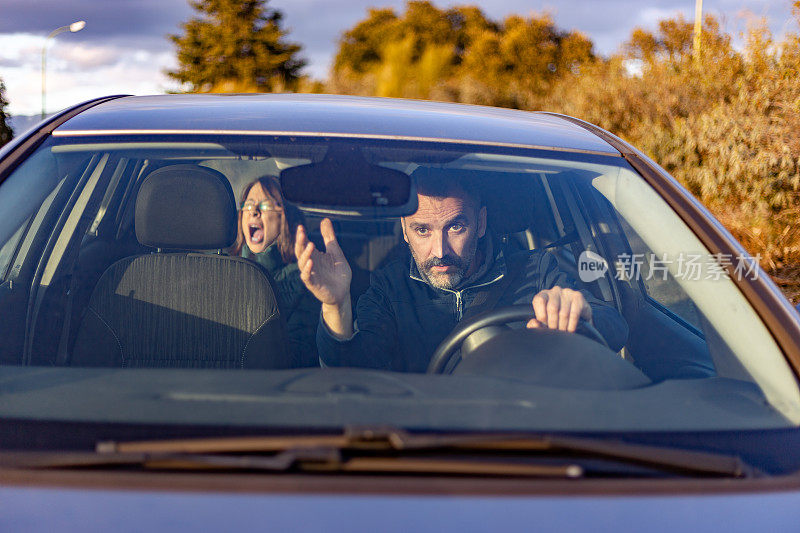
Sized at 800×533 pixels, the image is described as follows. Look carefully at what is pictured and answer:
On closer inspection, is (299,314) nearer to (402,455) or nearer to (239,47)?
(402,455)

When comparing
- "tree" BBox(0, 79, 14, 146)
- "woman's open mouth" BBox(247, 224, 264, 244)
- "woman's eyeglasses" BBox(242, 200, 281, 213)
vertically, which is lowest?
"woman's open mouth" BBox(247, 224, 264, 244)

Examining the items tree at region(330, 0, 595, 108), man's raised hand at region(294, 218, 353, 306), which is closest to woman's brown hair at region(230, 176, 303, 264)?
man's raised hand at region(294, 218, 353, 306)

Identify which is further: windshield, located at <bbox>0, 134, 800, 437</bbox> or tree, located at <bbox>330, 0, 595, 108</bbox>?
tree, located at <bbox>330, 0, 595, 108</bbox>

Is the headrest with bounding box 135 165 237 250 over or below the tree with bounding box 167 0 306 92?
below

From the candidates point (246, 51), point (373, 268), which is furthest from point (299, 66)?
point (373, 268)

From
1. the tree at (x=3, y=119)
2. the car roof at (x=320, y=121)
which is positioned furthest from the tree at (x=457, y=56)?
the car roof at (x=320, y=121)

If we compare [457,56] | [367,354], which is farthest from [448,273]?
[457,56]

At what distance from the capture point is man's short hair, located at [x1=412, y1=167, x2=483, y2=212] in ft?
7.39

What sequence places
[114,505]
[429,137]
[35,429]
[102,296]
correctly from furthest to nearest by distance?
[102,296] → [429,137] → [35,429] → [114,505]

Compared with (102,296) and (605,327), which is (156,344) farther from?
(605,327)

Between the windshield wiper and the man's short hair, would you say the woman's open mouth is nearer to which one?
the man's short hair

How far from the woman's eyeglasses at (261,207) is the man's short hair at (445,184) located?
0.46 meters

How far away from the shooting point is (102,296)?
6.93ft

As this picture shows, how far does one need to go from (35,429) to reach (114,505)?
0.27m
